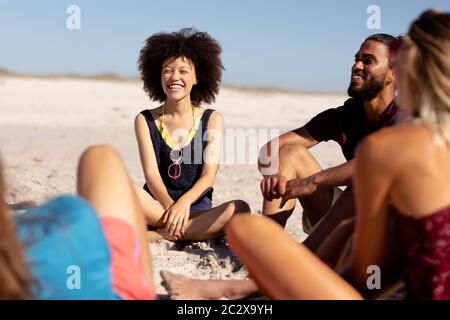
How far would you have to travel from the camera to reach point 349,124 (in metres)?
4.37

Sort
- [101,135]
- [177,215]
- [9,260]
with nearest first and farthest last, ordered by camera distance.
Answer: [9,260]
[177,215]
[101,135]

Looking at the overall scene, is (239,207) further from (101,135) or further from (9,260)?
(101,135)

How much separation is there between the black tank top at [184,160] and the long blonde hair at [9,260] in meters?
2.82

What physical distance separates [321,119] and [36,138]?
7806mm

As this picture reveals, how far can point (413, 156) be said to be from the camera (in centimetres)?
216

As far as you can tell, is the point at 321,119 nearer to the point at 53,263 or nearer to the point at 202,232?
the point at 202,232

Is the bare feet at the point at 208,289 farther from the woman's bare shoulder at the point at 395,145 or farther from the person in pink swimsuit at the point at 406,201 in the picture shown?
the woman's bare shoulder at the point at 395,145

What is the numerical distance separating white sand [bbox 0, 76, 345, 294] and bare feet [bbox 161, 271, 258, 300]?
27 cm

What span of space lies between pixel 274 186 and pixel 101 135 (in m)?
9.20

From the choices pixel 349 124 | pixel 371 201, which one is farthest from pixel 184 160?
pixel 371 201

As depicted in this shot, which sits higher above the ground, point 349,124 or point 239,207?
point 349,124

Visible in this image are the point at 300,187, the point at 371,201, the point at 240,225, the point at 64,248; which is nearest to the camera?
the point at 64,248

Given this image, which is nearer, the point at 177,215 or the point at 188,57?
the point at 177,215
